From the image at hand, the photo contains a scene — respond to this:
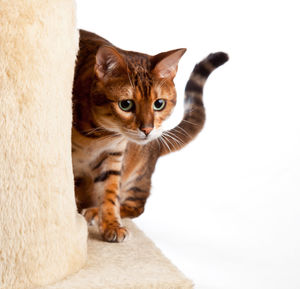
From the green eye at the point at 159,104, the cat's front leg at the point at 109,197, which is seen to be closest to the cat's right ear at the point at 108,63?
the green eye at the point at 159,104

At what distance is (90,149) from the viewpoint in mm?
1691

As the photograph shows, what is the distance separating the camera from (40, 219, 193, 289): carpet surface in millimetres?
1324

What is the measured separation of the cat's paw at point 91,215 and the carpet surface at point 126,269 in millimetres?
127

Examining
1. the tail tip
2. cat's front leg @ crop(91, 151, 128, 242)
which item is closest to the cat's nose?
cat's front leg @ crop(91, 151, 128, 242)

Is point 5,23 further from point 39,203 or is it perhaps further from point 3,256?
point 3,256

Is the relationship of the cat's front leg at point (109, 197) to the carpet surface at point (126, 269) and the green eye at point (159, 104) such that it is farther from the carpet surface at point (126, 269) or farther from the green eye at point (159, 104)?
the green eye at point (159, 104)

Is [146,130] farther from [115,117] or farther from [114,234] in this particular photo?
[114,234]

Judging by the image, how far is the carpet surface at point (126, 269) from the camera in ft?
4.34

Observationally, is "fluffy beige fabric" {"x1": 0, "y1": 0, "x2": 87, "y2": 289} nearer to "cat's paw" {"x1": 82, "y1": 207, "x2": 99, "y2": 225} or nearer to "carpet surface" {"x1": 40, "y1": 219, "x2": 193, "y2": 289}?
"carpet surface" {"x1": 40, "y1": 219, "x2": 193, "y2": 289}

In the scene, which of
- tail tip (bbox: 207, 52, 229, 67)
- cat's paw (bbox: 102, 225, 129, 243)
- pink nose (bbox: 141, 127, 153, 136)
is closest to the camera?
pink nose (bbox: 141, 127, 153, 136)

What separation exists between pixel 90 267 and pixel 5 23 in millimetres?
661

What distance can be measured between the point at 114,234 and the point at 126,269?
0.69 ft

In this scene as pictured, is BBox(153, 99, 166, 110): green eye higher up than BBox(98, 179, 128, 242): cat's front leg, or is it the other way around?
BBox(153, 99, 166, 110): green eye

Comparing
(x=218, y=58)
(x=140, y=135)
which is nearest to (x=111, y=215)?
(x=140, y=135)
